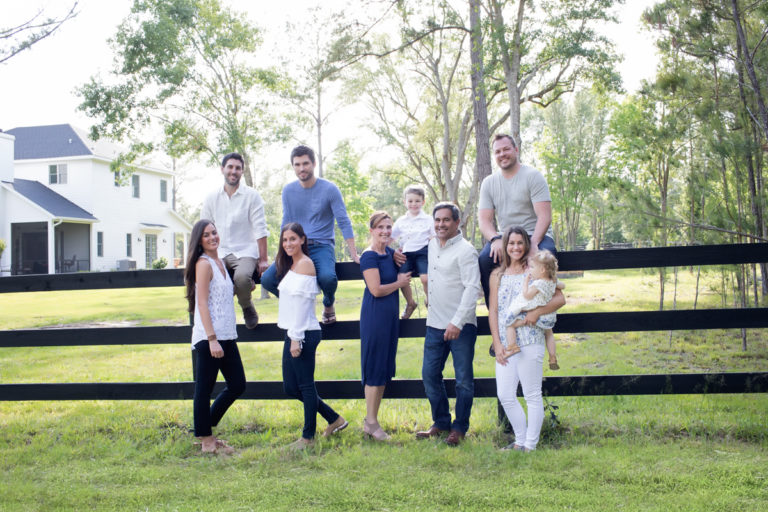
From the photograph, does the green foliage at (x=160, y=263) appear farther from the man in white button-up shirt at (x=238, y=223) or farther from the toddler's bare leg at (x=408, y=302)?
the toddler's bare leg at (x=408, y=302)

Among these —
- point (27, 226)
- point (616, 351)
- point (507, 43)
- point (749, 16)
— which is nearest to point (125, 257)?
point (27, 226)

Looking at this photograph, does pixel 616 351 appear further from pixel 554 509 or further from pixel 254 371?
pixel 554 509

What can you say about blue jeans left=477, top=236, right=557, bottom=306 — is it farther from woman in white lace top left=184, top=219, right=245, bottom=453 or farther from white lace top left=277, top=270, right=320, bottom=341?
woman in white lace top left=184, top=219, right=245, bottom=453

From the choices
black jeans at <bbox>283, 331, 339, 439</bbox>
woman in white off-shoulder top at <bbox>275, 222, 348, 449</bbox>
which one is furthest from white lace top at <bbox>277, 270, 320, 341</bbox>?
black jeans at <bbox>283, 331, 339, 439</bbox>

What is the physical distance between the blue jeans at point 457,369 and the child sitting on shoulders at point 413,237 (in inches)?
21.2

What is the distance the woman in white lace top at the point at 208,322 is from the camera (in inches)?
176

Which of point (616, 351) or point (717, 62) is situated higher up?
point (717, 62)

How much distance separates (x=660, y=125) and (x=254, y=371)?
6833 mm

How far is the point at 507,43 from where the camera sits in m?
11.8

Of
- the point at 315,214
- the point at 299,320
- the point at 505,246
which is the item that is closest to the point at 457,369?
the point at 505,246

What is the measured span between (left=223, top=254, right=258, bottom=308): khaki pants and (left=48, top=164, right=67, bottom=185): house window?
2983 cm

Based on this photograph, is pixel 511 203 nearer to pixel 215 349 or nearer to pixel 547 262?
pixel 547 262

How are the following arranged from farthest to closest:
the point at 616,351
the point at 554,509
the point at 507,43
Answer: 1. the point at 507,43
2. the point at 616,351
3. the point at 554,509

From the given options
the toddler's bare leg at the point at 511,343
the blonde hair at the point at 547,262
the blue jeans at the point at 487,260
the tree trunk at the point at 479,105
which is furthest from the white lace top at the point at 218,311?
the tree trunk at the point at 479,105
